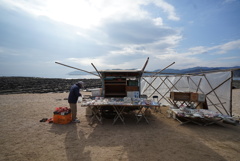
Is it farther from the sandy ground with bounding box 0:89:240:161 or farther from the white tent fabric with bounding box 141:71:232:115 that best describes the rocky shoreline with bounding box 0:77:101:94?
the white tent fabric with bounding box 141:71:232:115

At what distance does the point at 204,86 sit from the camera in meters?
7.32

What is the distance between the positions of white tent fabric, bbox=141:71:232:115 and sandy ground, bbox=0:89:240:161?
140 cm

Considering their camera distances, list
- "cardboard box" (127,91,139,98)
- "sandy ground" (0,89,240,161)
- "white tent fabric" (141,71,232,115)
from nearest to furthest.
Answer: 1. "sandy ground" (0,89,240,161)
2. "white tent fabric" (141,71,232,115)
3. "cardboard box" (127,91,139,98)

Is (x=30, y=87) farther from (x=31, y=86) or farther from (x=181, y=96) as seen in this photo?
(x=181, y=96)

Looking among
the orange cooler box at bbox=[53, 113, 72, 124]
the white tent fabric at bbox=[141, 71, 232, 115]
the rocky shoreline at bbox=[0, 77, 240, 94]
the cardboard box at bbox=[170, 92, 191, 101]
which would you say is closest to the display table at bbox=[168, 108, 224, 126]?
the cardboard box at bbox=[170, 92, 191, 101]

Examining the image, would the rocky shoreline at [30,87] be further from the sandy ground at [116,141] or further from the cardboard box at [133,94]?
the cardboard box at [133,94]

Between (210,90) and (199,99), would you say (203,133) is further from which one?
(210,90)

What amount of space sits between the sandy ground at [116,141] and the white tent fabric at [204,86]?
1403 millimetres

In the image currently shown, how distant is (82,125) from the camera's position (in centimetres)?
509

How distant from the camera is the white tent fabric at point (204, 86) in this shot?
19.7 feet

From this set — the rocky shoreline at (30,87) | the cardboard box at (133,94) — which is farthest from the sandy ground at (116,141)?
the rocky shoreline at (30,87)

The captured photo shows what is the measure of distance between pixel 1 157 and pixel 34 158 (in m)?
0.82

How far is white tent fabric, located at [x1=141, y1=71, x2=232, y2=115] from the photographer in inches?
236

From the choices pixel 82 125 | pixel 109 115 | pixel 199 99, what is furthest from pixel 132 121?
pixel 199 99
